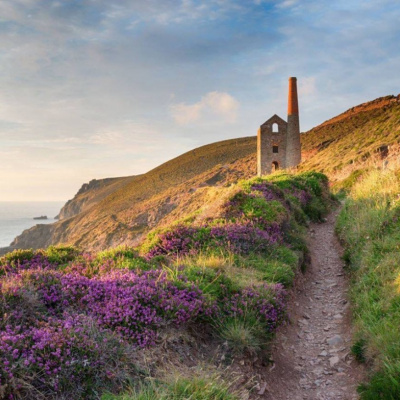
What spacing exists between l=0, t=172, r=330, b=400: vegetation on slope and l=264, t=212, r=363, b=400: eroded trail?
0.59 metres

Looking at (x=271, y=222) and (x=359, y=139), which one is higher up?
(x=359, y=139)

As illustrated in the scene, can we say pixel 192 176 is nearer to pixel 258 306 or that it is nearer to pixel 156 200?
pixel 156 200

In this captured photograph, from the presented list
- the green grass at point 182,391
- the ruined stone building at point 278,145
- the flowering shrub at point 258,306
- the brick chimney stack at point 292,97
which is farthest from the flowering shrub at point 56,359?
the brick chimney stack at point 292,97

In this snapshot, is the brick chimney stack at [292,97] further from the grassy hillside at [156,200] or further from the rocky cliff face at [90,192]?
the rocky cliff face at [90,192]

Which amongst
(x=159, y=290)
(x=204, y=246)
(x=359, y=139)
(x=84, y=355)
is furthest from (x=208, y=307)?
(x=359, y=139)

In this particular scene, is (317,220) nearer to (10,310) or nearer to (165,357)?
(165,357)

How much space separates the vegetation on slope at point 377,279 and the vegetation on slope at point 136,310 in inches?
57.0

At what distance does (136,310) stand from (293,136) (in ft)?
153

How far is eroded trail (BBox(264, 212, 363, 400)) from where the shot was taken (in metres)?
5.39

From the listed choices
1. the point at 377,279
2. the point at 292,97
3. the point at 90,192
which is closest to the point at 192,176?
the point at 292,97

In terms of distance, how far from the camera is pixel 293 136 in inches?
1911

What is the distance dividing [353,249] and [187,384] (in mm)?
7862

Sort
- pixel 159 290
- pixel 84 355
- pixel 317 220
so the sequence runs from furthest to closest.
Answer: pixel 317 220 → pixel 159 290 → pixel 84 355

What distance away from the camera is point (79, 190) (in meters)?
148
